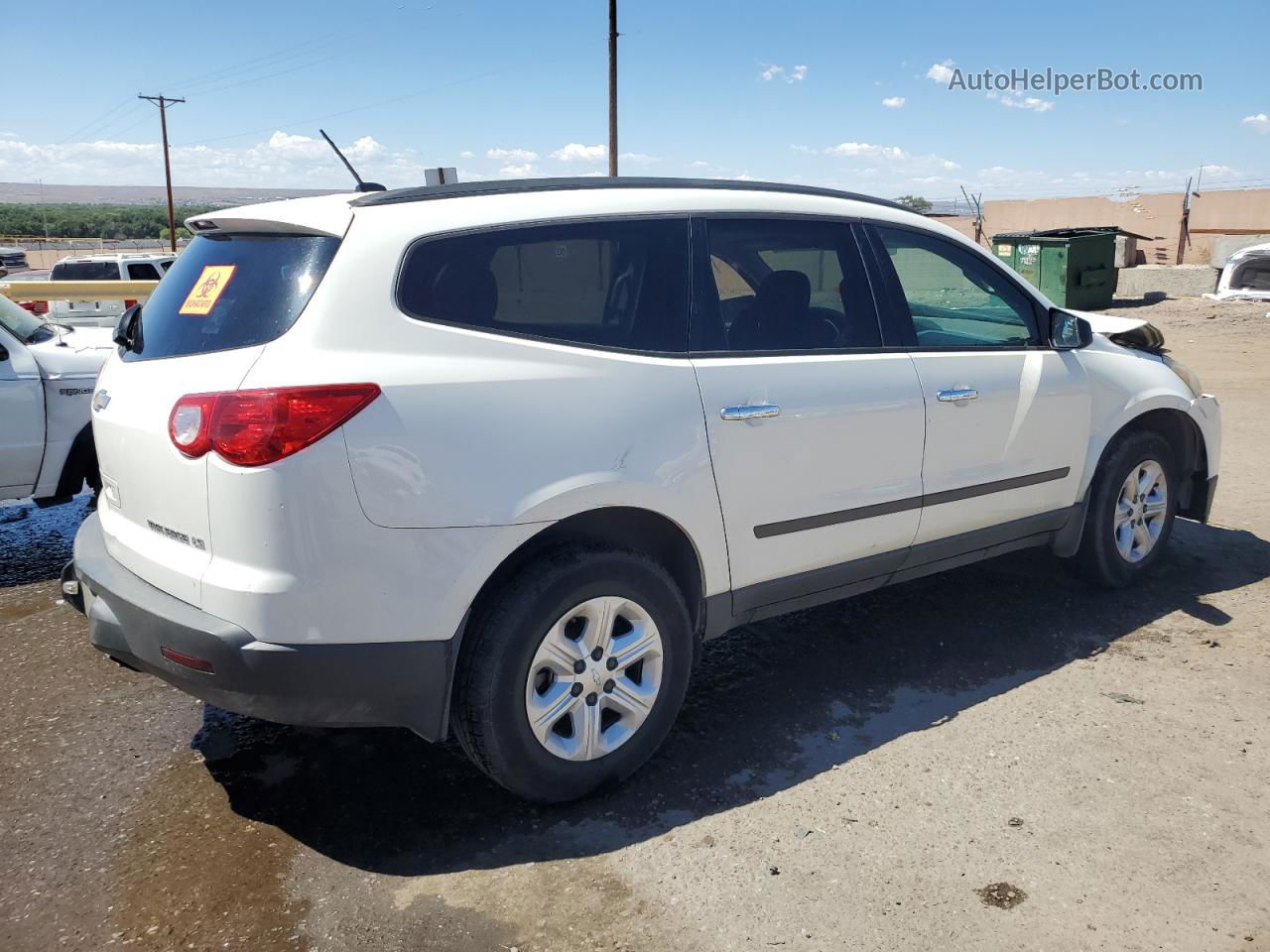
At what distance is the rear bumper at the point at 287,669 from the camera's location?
2686 mm

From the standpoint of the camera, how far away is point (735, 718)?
12.4 feet

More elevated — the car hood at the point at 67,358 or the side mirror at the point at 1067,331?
A: the side mirror at the point at 1067,331

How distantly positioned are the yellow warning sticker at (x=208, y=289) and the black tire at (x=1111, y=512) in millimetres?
3751

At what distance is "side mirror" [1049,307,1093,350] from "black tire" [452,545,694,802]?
7.36ft

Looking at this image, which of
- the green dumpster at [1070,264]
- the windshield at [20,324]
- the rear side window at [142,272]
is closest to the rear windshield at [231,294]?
the windshield at [20,324]

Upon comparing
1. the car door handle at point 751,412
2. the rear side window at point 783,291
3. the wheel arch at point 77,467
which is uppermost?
the rear side window at point 783,291

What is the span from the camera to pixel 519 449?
114 inches

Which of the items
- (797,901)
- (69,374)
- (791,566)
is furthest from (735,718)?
(69,374)

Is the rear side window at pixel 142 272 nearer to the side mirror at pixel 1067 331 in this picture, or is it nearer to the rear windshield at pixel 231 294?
the rear windshield at pixel 231 294

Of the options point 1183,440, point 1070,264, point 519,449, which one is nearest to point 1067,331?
point 1183,440

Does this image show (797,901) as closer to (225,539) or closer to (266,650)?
(266,650)

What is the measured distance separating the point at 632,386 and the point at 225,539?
4.04 feet

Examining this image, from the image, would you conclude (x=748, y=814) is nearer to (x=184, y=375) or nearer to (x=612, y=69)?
(x=184, y=375)

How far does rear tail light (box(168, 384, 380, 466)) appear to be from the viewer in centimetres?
262
